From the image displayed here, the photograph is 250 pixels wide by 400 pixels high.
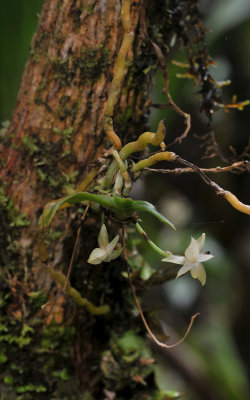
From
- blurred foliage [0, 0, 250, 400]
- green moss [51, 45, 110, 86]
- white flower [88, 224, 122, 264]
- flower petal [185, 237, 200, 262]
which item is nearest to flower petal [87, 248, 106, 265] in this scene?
white flower [88, 224, 122, 264]

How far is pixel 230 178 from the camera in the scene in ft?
7.52

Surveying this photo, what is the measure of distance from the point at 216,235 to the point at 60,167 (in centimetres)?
173

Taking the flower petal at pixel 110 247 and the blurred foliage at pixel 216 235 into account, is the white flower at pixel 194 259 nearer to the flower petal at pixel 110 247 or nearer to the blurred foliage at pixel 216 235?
the flower petal at pixel 110 247

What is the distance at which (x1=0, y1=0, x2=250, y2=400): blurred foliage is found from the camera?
199cm

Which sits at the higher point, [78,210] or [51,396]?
[78,210]

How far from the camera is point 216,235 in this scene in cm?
237

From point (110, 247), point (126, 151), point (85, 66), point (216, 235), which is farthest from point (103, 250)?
point (216, 235)

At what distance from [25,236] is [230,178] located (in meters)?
1.69

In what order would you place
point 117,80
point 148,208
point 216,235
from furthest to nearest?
point 216,235, point 117,80, point 148,208

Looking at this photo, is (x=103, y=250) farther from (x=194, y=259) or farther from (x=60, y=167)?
(x=60, y=167)

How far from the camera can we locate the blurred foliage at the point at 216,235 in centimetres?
199

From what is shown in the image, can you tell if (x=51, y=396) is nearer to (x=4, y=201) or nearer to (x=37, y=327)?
(x=37, y=327)

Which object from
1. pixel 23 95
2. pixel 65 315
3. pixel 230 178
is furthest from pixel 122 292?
pixel 230 178

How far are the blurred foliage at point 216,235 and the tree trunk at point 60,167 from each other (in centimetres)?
106
